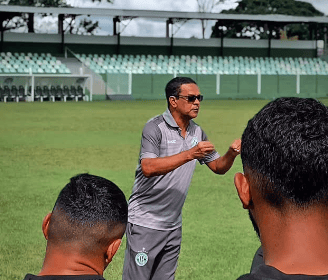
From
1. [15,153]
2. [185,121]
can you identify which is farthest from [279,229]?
[15,153]

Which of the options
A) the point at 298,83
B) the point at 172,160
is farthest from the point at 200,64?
the point at 172,160

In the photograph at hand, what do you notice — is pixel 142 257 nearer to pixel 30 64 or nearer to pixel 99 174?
pixel 99 174

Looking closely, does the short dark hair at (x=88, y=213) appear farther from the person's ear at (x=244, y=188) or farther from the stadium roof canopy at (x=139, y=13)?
the stadium roof canopy at (x=139, y=13)

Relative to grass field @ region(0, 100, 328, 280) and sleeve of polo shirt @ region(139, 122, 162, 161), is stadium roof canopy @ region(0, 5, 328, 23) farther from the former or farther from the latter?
sleeve of polo shirt @ region(139, 122, 162, 161)

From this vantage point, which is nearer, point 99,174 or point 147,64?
point 99,174

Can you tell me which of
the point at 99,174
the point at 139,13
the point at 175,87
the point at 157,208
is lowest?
the point at 99,174

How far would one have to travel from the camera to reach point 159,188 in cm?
564

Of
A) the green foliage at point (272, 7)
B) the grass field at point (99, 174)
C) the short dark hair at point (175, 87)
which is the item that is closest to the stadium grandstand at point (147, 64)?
the grass field at point (99, 174)

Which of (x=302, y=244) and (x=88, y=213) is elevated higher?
(x=302, y=244)

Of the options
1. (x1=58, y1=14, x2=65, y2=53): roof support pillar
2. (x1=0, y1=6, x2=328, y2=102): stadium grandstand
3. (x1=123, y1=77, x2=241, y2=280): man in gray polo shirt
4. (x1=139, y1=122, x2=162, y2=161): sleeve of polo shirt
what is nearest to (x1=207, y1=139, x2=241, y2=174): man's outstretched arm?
(x1=123, y1=77, x2=241, y2=280): man in gray polo shirt

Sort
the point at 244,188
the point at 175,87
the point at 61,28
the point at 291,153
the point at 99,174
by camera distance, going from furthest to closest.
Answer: the point at 61,28
the point at 99,174
the point at 175,87
the point at 244,188
the point at 291,153

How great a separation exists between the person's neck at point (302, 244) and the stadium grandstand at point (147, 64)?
4689 cm

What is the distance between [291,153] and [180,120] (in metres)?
4.25

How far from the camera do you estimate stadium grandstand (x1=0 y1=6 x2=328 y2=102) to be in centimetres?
5106
